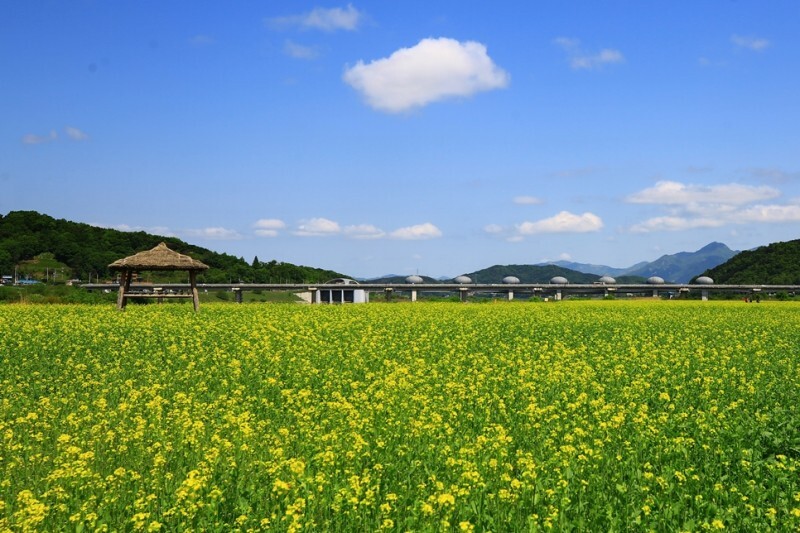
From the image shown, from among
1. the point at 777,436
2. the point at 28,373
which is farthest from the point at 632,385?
the point at 28,373

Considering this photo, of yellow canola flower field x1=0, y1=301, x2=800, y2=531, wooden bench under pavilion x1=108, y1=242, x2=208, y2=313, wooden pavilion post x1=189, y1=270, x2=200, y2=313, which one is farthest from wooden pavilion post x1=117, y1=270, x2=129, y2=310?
yellow canola flower field x1=0, y1=301, x2=800, y2=531

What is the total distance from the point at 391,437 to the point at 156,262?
3020 centimetres

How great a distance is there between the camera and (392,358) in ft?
64.4

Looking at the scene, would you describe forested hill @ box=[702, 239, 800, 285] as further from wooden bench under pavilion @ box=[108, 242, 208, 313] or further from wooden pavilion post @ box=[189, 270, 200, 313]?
wooden bench under pavilion @ box=[108, 242, 208, 313]

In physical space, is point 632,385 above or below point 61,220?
below

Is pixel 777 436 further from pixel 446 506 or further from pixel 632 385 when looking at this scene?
pixel 446 506

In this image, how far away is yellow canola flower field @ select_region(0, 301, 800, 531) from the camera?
26.9 ft

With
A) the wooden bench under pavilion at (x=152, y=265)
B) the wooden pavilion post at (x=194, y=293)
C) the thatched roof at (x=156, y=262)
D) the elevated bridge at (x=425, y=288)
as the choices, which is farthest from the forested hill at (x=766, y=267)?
the thatched roof at (x=156, y=262)

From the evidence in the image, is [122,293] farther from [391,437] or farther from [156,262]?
[391,437]

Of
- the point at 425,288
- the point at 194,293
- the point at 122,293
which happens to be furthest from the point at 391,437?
the point at 425,288

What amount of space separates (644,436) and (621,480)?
2145 millimetres

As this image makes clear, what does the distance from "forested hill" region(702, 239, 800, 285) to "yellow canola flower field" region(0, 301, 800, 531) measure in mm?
143857

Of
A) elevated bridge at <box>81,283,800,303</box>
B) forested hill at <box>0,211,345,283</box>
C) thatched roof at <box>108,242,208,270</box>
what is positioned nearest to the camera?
thatched roof at <box>108,242,208,270</box>

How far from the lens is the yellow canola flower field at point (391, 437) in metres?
8.20
